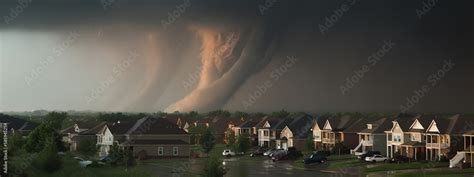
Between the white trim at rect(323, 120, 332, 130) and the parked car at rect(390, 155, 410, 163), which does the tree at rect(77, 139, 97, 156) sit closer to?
the white trim at rect(323, 120, 332, 130)

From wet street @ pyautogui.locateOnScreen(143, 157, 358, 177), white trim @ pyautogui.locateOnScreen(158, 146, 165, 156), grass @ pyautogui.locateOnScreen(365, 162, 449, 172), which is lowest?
wet street @ pyautogui.locateOnScreen(143, 157, 358, 177)

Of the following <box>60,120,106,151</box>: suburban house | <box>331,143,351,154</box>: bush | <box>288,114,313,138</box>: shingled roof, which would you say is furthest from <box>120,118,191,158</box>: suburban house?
<box>288,114,313,138</box>: shingled roof

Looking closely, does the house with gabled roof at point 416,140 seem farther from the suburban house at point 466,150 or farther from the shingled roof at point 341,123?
the shingled roof at point 341,123

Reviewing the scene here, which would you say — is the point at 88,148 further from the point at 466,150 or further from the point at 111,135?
the point at 466,150

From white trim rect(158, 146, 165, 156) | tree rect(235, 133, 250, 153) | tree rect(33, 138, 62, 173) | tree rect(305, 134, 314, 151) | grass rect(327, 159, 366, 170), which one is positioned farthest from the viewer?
tree rect(305, 134, 314, 151)

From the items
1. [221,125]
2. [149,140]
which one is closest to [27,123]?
[221,125]

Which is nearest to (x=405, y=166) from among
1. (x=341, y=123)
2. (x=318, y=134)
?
(x=341, y=123)
